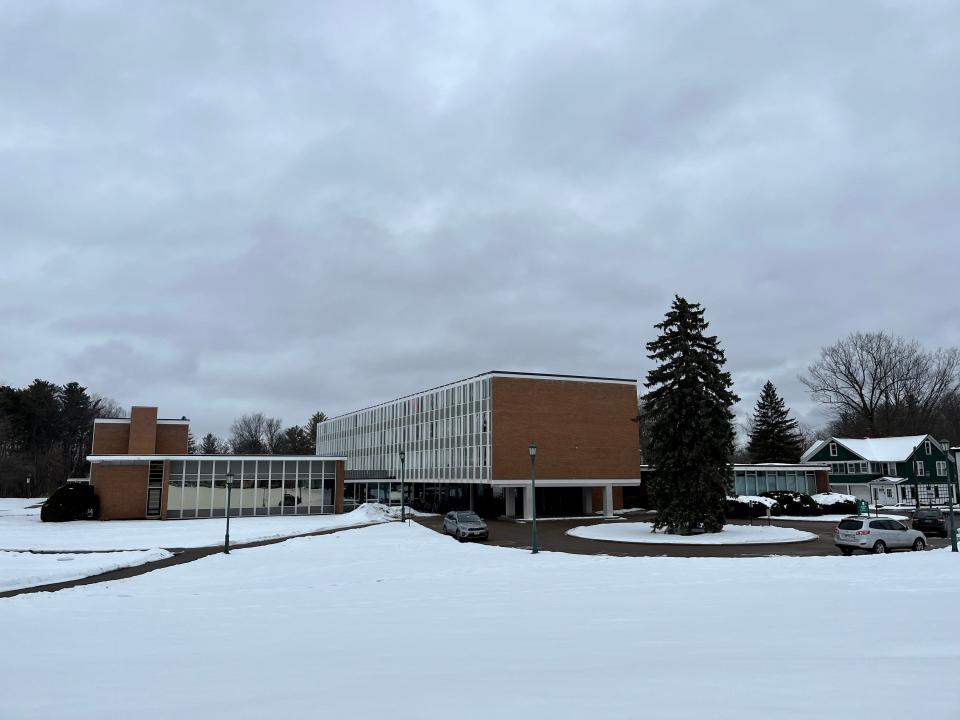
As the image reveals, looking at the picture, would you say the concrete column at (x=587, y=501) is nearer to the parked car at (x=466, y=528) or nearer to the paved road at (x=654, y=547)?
the paved road at (x=654, y=547)

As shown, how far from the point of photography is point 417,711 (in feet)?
23.2

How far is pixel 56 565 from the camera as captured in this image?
24.9m

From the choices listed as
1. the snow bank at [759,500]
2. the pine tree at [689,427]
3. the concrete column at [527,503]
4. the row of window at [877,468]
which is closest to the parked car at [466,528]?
the pine tree at [689,427]

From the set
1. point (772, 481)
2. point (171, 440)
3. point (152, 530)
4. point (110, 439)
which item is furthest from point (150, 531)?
point (772, 481)

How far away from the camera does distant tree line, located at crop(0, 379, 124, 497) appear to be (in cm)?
8744

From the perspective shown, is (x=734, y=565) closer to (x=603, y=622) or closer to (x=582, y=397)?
(x=603, y=622)

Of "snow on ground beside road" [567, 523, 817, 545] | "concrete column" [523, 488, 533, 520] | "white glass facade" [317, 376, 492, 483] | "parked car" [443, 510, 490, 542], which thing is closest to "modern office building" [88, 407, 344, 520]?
"white glass facade" [317, 376, 492, 483]

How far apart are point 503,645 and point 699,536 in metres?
Result: 27.6

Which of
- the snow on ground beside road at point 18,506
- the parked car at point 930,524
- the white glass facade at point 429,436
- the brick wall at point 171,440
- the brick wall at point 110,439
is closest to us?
the parked car at point 930,524

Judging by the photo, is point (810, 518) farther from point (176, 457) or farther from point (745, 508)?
point (176, 457)

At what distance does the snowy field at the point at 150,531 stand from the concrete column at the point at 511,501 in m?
10.0

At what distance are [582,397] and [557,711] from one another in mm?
49702

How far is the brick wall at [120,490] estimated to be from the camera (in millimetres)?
50531

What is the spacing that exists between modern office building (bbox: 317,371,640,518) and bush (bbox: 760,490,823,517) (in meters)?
11.2
